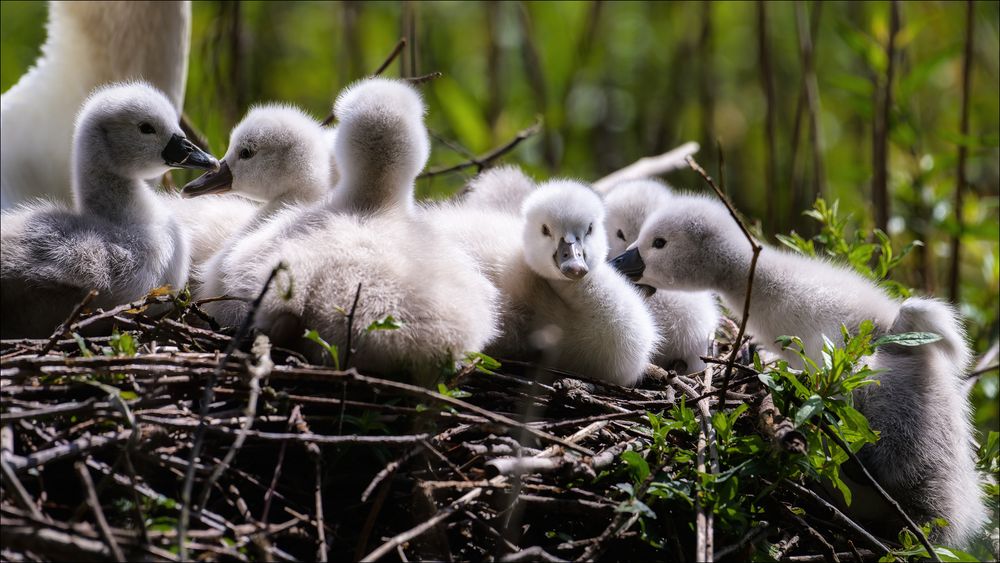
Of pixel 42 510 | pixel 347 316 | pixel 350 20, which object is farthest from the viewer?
pixel 350 20

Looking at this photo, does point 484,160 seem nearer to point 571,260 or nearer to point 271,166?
point 271,166

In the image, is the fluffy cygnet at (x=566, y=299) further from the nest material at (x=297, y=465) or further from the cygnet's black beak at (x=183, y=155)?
the cygnet's black beak at (x=183, y=155)

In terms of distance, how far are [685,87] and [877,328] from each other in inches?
152

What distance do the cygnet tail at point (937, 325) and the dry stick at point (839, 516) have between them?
0.54 meters

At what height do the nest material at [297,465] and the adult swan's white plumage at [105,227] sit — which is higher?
the adult swan's white plumage at [105,227]

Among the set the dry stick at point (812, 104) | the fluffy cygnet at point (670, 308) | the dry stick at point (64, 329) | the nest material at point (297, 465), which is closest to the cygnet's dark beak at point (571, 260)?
the nest material at point (297, 465)

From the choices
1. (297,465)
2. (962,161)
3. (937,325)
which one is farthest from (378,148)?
(962,161)

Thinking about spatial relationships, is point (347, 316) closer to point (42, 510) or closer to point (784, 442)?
point (42, 510)

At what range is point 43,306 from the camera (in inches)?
91.8

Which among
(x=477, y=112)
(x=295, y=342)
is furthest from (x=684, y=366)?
(x=477, y=112)

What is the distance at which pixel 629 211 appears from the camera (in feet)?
11.1

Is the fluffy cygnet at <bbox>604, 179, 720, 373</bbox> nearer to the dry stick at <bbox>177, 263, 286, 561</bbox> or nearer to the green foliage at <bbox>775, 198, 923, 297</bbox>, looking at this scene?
the green foliage at <bbox>775, 198, 923, 297</bbox>

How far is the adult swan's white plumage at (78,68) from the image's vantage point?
3.54 meters

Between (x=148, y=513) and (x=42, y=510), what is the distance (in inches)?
7.2
